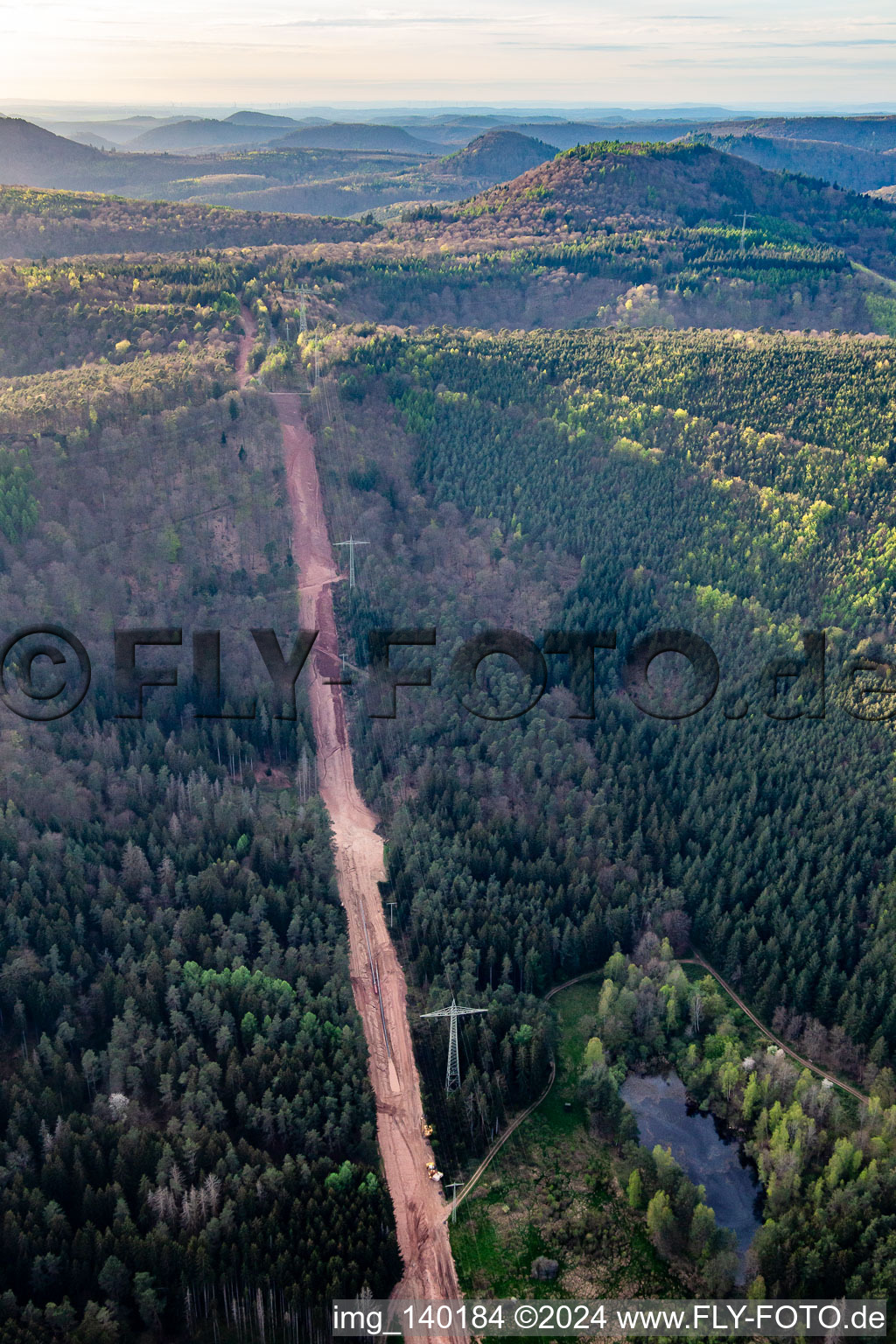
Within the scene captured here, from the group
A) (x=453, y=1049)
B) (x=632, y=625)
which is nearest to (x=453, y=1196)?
(x=453, y=1049)

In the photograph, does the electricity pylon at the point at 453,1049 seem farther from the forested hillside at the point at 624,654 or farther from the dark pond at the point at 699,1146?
the dark pond at the point at 699,1146

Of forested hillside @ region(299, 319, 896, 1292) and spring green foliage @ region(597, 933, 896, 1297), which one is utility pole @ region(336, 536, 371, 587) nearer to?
forested hillside @ region(299, 319, 896, 1292)

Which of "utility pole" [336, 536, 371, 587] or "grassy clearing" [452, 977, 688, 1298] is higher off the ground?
"utility pole" [336, 536, 371, 587]

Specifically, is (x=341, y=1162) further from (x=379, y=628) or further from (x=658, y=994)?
(x=379, y=628)

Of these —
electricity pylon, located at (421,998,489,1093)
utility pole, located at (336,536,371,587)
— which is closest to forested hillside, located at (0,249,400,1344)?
electricity pylon, located at (421,998,489,1093)

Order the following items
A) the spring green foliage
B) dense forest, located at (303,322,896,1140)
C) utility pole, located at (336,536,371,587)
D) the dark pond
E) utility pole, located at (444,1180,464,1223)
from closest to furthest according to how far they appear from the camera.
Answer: the spring green foliage → utility pole, located at (444,1180,464,1223) → the dark pond → dense forest, located at (303,322,896,1140) → utility pole, located at (336,536,371,587)

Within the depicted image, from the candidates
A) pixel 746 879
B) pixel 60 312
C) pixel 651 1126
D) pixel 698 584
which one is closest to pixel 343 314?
pixel 60 312
